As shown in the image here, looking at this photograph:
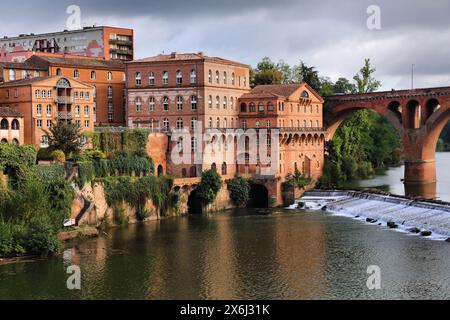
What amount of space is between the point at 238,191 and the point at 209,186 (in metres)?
4.04

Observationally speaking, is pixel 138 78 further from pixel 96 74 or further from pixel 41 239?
pixel 41 239

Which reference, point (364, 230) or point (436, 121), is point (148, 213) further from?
point (436, 121)

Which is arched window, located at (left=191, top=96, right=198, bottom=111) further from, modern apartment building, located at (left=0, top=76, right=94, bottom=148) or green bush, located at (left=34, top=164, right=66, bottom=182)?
green bush, located at (left=34, top=164, right=66, bottom=182)

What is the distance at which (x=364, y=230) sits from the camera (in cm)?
6191

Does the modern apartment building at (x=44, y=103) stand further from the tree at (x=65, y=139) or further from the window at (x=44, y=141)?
the tree at (x=65, y=139)

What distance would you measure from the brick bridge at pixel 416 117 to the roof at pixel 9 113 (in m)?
44.8

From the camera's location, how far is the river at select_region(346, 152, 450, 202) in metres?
87.7

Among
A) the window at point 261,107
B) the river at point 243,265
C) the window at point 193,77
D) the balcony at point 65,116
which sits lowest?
the river at point 243,265

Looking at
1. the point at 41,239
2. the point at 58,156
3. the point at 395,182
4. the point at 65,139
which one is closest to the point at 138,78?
the point at 65,139

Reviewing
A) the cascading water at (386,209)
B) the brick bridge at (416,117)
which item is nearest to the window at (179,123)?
the cascading water at (386,209)

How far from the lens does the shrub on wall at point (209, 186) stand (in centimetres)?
7412

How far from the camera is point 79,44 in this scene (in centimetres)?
10800

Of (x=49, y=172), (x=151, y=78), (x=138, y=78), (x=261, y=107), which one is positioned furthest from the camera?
(x=261, y=107)

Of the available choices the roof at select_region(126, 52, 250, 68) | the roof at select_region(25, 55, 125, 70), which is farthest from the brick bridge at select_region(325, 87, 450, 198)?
the roof at select_region(25, 55, 125, 70)
